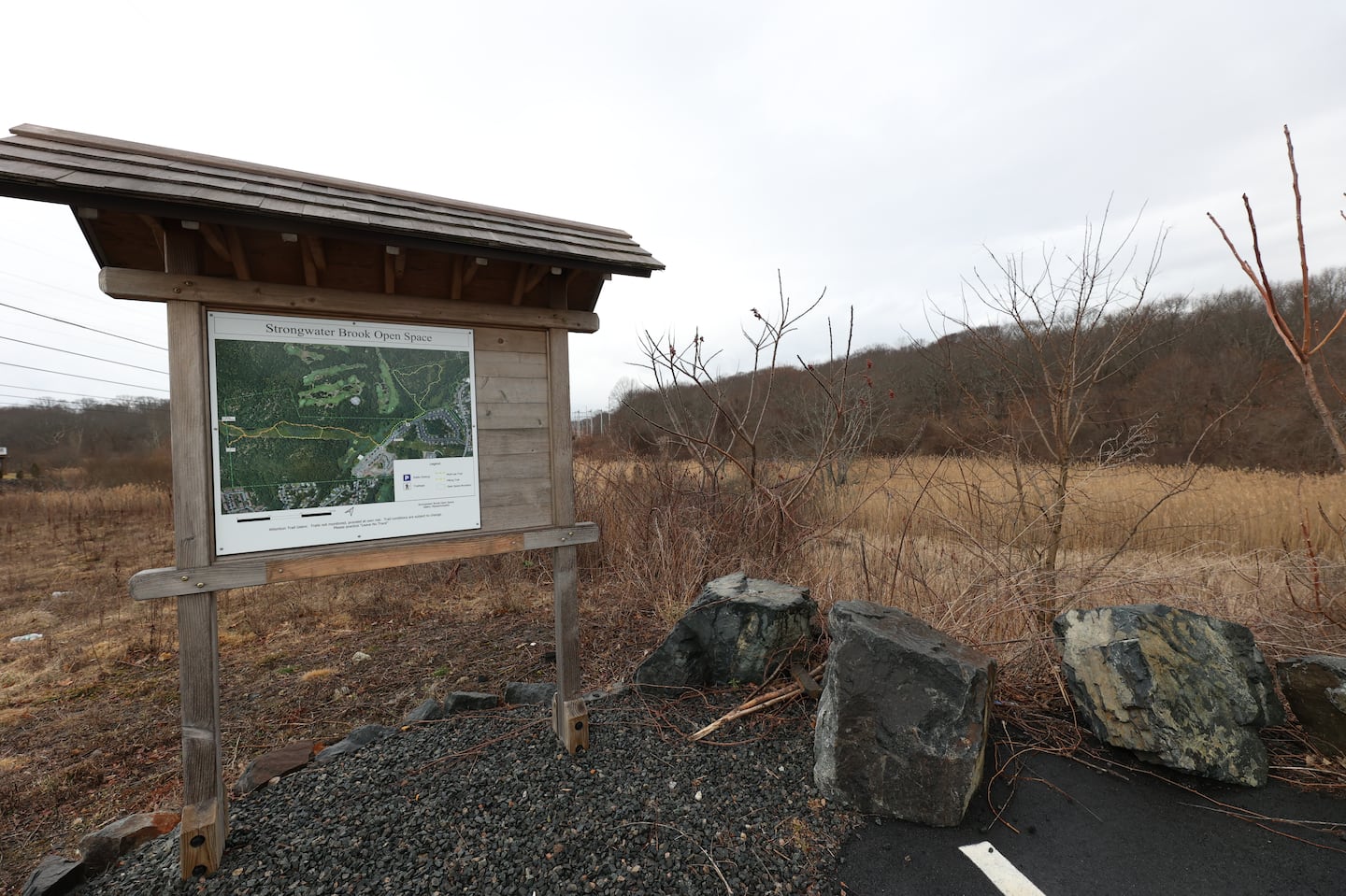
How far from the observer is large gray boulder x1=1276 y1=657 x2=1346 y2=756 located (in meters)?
2.46

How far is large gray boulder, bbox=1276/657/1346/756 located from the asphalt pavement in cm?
29

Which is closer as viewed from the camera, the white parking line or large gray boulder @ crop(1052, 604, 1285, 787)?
the white parking line

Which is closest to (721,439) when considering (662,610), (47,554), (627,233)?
Answer: (662,610)

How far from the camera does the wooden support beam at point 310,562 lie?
7.00 ft

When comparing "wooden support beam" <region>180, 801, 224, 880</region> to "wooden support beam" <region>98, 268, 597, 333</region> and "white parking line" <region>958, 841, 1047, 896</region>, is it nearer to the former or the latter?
"wooden support beam" <region>98, 268, 597, 333</region>

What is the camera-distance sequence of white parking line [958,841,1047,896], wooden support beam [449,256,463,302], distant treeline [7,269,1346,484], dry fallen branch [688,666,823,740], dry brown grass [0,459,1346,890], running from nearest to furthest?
white parking line [958,841,1047,896]
wooden support beam [449,256,463,302]
dry fallen branch [688,666,823,740]
dry brown grass [0,459,1346,890]
distant treeline [7,269,1346,484]

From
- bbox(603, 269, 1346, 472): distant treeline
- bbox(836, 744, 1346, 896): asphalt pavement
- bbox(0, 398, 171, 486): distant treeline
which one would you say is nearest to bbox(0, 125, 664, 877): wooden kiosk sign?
bbox(836, 744, 1346, 896): asphalt pavement

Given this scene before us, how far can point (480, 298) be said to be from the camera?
3.01 m

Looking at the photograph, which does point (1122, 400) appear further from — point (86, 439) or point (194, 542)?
point (86, 439)

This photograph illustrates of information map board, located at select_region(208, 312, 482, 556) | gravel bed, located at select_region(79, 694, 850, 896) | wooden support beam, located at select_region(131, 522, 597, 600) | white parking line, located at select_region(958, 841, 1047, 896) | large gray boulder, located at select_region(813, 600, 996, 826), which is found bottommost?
white parking line, located at select_region(958, 841, 1047, 896)

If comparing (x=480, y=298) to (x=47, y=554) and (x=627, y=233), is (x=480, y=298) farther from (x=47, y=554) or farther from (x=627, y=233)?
(x=47, y=554)

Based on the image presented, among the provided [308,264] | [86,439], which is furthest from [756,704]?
[86,439]

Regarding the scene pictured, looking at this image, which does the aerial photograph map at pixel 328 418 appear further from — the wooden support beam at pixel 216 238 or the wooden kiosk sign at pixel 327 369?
the wooden support beam at pixel 216 238

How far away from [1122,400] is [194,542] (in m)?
17.0
